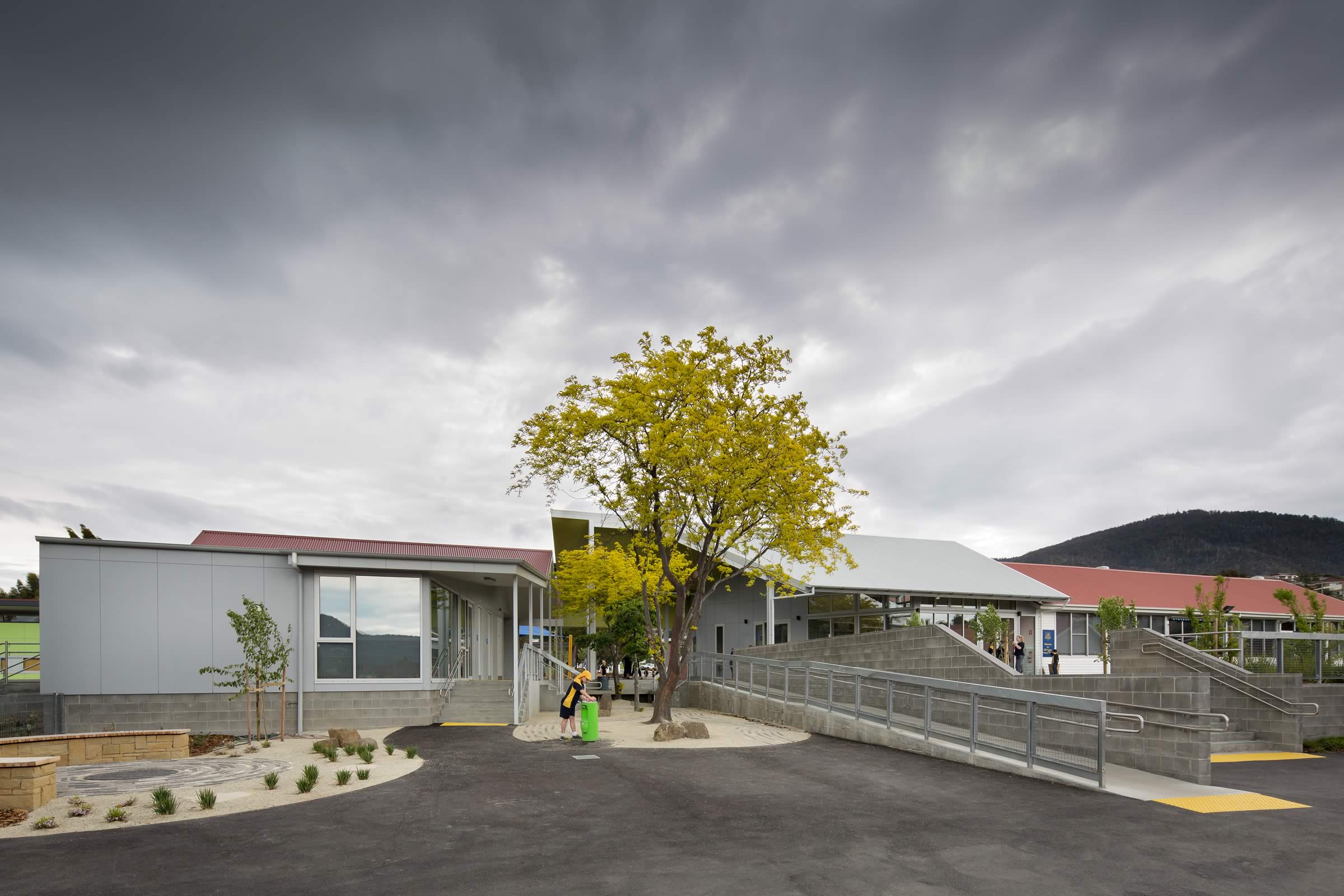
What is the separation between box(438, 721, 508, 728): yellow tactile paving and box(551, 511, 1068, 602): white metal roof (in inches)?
379

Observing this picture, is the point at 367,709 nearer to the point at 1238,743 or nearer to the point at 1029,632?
the point at 1238,743

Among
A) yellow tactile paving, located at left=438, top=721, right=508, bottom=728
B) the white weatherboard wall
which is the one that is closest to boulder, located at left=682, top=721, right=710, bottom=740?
yellow tactile paving, located at left=438, top=721, right=508, bottom=728

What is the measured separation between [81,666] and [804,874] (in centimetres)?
1567

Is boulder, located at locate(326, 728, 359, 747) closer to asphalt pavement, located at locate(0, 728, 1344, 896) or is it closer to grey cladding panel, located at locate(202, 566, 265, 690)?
asphalt pavement, located at locate(0, 728, 1344, 896)

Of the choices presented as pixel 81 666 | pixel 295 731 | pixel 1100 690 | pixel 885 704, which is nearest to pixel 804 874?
pixel 1100 690

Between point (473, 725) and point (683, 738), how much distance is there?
5.16 m

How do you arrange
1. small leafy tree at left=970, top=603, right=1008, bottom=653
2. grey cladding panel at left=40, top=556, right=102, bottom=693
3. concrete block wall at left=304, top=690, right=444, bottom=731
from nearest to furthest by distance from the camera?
1. grey cladding panel at left=40, top=556, right=102, bottom=693
2. concrete block wall at left=304, top=690, right=444, bottom=731
3. small leafy tree at left=970, top=603, right=1008, bottom=653

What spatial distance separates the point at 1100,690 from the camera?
46.4 ft

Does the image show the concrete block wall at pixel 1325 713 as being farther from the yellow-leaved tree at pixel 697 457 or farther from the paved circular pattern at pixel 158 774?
the paved circular pattern at pixel 158 774

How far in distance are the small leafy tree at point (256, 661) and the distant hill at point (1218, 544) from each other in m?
105

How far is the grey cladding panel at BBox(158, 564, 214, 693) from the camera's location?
1791 centimetres

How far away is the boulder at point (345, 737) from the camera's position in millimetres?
15242

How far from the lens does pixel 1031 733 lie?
12648 millimetres

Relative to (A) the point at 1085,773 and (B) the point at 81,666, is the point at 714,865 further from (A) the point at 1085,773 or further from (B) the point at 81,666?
(B) the point at 81,666
